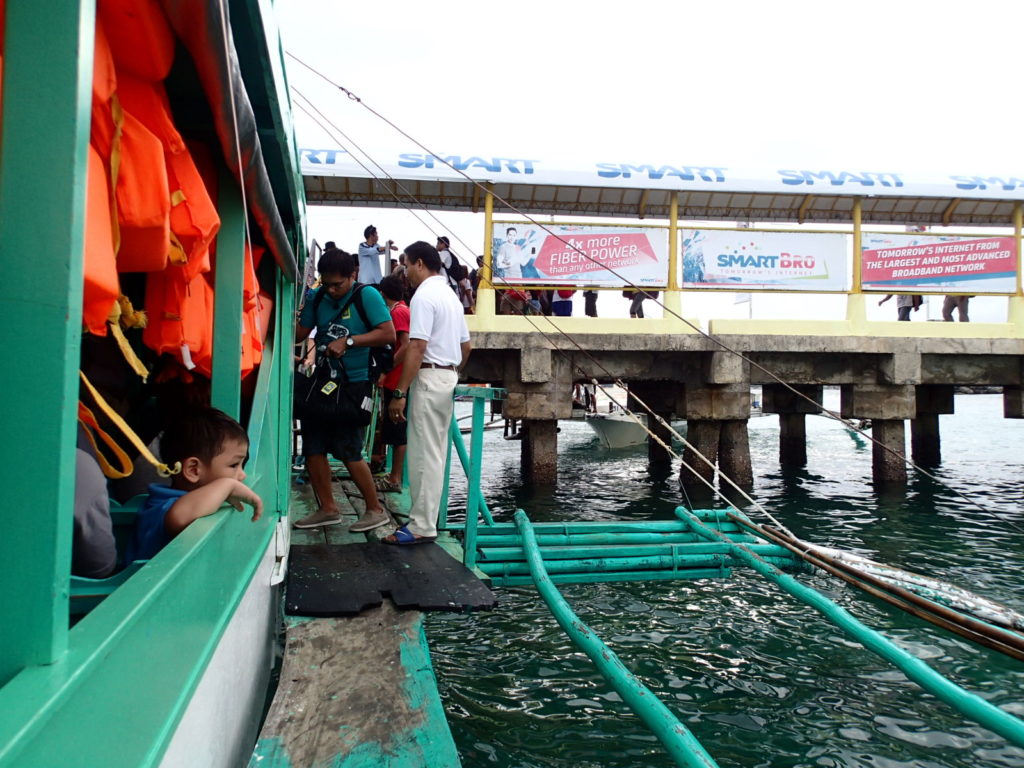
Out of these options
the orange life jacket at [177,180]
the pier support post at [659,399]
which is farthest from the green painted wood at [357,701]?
the pier support post at [659,399]

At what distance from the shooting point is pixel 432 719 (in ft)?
6.22

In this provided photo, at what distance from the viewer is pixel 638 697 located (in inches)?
78.9

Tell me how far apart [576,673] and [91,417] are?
9.76ft

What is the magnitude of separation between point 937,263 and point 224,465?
34.1 ft

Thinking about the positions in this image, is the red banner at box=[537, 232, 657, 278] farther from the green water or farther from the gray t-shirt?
the gray t-shirt

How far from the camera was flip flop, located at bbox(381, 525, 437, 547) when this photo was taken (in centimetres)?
348

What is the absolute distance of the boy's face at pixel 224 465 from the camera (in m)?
1.92

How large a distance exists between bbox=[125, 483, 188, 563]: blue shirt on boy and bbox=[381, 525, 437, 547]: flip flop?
69.5 inches

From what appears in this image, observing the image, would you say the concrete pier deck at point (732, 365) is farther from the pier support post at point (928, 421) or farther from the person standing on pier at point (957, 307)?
the pier support post at point (928, 421)

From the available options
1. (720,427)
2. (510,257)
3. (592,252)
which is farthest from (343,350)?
(720,427)

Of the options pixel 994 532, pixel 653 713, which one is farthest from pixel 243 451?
pixel 994 532

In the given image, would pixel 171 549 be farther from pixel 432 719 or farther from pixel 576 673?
pixel 576 673

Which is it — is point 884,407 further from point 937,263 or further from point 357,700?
point 357,700

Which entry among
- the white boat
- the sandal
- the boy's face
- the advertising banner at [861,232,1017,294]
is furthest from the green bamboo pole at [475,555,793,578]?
the white boat
